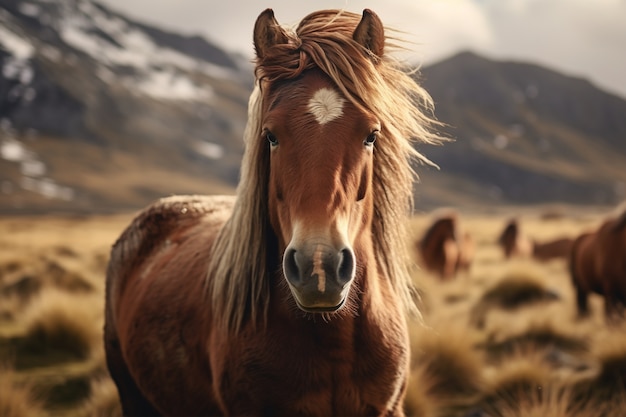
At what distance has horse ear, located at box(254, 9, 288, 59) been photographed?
95.7 inches

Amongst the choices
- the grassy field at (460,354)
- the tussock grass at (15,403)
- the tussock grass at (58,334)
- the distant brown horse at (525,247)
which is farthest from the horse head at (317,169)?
the distant brown horse at (525,247)

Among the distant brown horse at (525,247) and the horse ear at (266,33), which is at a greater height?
the horse ear at (266,33)

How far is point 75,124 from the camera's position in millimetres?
129500

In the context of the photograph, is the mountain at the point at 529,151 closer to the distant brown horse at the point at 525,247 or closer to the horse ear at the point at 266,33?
the distant brown horse at the point at 525,247

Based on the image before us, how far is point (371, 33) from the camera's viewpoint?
2523 millimetres

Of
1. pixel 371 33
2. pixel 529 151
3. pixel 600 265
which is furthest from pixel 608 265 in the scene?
pixel 529 151

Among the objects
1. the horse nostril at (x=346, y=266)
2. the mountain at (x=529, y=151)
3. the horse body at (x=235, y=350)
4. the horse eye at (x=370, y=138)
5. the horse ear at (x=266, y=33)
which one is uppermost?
the horse ear at (x=266, y=33)

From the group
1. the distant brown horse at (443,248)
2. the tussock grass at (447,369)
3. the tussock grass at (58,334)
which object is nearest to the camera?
the tussock grass at (447,369)

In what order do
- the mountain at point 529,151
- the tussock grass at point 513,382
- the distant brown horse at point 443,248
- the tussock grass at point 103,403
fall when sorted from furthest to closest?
the mountain at point 529,151 → the distant brown horse at point 443,248 → the tussock grass at point 513,382 → the tussock grass at point 103,403

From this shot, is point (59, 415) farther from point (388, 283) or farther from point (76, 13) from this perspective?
point (76, 13)

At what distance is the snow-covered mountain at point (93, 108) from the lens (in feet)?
345

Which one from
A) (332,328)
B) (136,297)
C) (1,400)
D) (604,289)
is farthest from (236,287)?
(604,289)

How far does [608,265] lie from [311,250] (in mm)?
6519

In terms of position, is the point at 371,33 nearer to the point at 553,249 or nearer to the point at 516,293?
the point at 516,293
